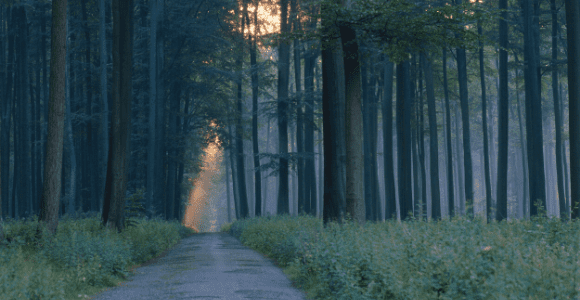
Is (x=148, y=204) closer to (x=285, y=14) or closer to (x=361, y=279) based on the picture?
(x=285, y=14)

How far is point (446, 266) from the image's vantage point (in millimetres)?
6121

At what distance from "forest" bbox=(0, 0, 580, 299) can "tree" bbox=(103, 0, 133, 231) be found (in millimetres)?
51

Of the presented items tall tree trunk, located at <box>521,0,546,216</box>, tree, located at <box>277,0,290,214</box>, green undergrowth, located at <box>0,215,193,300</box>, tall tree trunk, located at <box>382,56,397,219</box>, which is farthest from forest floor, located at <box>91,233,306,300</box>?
tree, located at <box>277,0,290,214</box>

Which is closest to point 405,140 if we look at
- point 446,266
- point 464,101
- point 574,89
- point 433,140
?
point 433,140

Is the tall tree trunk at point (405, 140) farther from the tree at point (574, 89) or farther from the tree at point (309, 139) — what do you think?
the tree at point (574, 89)

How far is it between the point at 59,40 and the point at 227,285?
838 centimetres

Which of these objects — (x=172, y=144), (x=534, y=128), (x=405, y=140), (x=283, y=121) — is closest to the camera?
(x=534, y=128)

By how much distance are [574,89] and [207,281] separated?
11.3 meters

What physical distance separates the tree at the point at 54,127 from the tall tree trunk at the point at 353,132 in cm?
746

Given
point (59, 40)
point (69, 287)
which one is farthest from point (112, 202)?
point (69, 287)

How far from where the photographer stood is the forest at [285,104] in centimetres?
1312

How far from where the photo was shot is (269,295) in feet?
28.6

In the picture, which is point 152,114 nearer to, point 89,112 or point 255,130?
point 89,112

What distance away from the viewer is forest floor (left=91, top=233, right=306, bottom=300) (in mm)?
8703
